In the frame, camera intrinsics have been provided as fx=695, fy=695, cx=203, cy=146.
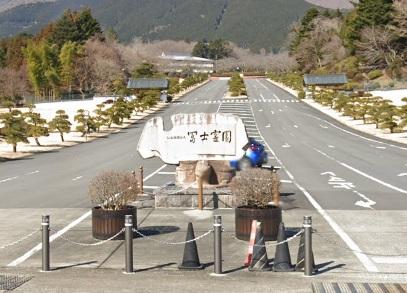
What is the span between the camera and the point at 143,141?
21.1 meters

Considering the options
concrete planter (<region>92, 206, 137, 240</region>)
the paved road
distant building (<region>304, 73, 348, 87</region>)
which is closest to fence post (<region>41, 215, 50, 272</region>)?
concrete planter (<region>92, 206, 137, 240</region>)

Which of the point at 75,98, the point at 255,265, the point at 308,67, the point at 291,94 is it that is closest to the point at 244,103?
the point at 291,94

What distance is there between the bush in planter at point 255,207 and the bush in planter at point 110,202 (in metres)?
2.39

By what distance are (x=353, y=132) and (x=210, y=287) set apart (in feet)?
179

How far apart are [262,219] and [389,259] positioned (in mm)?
2753

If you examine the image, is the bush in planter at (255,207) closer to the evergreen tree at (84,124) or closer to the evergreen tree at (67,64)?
the evergreen tree at (84,124)

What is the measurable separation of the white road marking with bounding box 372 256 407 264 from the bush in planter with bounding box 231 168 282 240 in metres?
2.31

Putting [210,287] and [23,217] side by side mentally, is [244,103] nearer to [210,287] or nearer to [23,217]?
[23,217]

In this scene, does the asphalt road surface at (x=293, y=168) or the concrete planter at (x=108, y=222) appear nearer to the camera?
the concrete planter at (x=108, y=222)

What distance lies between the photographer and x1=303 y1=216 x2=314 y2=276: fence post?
38.3ft

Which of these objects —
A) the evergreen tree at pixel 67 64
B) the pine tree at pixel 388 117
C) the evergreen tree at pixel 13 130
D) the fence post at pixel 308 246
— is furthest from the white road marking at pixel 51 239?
the evergreen tree at pixel 67 64

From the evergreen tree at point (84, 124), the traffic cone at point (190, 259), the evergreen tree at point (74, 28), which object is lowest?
the evergreen tree at point (84, 124)

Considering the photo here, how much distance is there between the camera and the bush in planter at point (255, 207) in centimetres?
1456

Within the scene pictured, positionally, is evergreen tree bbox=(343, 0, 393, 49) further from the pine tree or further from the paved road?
the paved road
